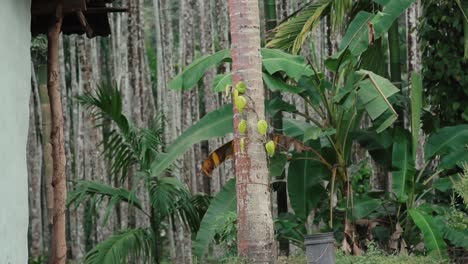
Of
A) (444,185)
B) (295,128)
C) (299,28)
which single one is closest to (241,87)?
(295,128)

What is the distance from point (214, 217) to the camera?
10008 mm

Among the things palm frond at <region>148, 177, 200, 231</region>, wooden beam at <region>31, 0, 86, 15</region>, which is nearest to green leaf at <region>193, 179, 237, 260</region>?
palm frond at <region>148, 177, 200, 231</region>

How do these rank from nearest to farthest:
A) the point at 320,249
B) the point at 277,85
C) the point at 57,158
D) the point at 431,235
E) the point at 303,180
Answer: the point at 320,249
the point at 57,158
the point at 431,235
the point at 277,85
the point at 303,180

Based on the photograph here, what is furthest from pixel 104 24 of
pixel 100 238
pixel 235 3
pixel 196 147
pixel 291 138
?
pixel 196 147

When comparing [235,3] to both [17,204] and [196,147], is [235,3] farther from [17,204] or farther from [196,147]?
[196,147]

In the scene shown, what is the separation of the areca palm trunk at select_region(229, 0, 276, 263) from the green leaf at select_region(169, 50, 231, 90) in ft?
7.58

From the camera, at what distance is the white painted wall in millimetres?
7254

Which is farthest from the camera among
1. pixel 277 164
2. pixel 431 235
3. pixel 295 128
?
pixel 295 128

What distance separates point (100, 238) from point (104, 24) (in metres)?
10.6

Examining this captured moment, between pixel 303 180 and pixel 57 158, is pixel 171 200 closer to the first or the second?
pixel 303 180

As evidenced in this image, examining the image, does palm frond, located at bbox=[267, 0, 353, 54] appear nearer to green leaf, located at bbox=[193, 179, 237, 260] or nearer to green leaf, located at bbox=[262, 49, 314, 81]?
green leaf, located at bbox=[262, 49, 314, 81]

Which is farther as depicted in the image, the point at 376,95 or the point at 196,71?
the point at 196,71

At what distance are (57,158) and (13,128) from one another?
1010 mm

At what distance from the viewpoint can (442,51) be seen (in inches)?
454
